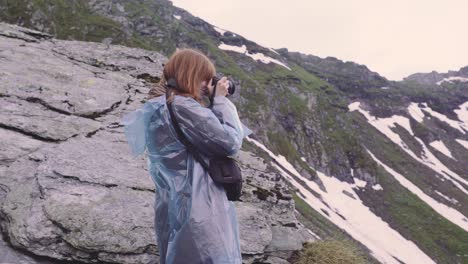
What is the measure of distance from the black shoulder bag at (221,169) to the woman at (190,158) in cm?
7

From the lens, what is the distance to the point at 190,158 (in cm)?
574

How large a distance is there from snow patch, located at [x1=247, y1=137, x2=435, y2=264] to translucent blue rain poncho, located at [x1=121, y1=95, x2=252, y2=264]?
94715 millimetres

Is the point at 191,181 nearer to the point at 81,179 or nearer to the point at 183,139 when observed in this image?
the point at 183,139

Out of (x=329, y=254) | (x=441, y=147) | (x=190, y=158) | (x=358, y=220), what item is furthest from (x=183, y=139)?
(x=441, y=147)

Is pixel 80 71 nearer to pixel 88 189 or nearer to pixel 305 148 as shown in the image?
pixel 88 189

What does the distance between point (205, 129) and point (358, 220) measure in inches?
4593

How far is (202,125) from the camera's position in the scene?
5551 mm

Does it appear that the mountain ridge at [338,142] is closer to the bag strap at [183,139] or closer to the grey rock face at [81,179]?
the grey rock face at [81,179]

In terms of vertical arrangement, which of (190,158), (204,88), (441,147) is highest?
(441,147)

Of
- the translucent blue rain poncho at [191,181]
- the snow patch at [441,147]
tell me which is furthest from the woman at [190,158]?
the snow patch at [441,147]

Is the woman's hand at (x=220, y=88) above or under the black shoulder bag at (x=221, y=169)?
above

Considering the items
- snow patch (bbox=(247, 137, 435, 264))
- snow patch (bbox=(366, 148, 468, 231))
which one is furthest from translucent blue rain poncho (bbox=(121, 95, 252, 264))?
snow patch (bbox=(366, 148, 468, 231))

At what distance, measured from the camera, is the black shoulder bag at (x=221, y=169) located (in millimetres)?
5625

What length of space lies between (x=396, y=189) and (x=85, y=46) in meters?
144
